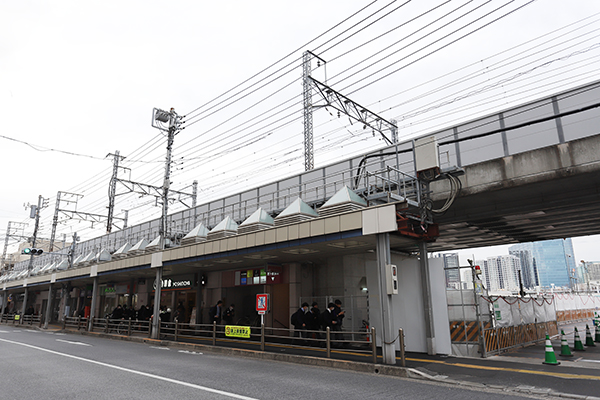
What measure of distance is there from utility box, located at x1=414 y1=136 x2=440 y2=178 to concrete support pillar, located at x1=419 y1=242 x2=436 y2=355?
264cm

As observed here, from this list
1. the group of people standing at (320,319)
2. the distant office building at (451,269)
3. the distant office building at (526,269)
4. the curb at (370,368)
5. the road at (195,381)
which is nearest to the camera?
the road at (195,381)

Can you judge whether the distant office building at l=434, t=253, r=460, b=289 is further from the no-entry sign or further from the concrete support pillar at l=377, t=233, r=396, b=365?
the no-entry sign

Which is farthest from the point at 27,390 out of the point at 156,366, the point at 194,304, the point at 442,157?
the point at 194,304

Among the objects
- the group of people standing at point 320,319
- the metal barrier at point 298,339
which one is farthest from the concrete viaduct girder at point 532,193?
the metal barrier at point 298,339

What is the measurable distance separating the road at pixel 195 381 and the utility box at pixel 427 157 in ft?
19.0

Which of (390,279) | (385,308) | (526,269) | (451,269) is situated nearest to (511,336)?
(451,269)

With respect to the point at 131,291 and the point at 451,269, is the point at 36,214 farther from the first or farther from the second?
the point at 451,269

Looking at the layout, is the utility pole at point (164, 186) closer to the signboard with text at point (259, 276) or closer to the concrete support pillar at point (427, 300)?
the signboard with text at point (259, 276)

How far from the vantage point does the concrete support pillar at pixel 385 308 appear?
10.1 m

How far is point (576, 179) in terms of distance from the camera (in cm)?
1055

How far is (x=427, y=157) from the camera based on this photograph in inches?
448

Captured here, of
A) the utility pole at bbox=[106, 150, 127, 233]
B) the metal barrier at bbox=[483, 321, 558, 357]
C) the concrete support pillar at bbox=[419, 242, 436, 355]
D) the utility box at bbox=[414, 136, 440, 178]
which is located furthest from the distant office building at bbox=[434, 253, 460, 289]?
the utility pole at bbox=[106, 150, 127, 233]

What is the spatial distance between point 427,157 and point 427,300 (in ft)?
14.9

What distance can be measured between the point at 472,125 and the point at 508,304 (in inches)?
246
